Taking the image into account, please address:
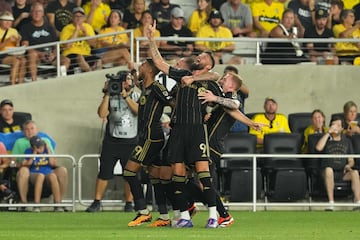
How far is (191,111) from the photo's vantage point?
17.4m

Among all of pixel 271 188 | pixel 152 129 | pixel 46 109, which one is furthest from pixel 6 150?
pixel 152 129

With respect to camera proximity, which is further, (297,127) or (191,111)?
(297,127)

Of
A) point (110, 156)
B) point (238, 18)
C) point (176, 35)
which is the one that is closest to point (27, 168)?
point (110, 156)

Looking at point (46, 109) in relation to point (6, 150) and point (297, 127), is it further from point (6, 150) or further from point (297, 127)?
point (297, 127)

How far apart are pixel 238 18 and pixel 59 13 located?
3367mm

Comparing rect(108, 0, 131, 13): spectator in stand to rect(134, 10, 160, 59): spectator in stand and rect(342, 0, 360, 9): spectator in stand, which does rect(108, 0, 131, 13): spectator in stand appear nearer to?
rect(134, 10, 160, 59): spectator in stand

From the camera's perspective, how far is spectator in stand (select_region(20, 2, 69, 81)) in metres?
25.2

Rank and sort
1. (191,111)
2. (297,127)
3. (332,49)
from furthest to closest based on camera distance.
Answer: (332,49) → (297,127) → (191,111)

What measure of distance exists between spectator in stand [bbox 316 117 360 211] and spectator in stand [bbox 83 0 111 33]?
5.18 meters

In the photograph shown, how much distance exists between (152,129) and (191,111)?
83cm

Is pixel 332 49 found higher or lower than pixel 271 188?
higher

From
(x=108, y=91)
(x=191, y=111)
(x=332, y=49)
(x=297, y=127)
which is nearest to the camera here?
(x=191, y=111)

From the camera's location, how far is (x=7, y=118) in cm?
2381

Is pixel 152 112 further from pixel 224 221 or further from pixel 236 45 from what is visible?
pixel 236 45
